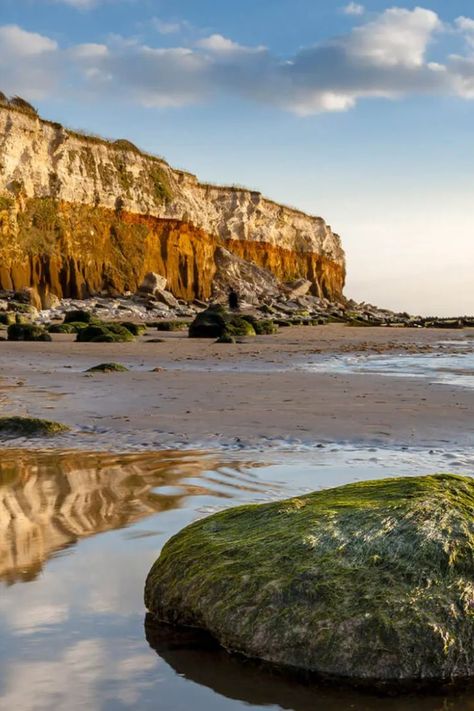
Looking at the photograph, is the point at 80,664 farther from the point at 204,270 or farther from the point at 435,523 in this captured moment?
the point at 204,270

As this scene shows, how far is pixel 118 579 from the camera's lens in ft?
12.4

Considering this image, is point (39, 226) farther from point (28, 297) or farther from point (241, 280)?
point (241, 280)

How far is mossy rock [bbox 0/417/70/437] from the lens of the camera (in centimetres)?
777

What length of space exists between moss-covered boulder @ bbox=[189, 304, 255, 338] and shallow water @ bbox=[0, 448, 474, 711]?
1888 centimetres

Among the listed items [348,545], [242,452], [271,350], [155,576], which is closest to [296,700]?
[348,545]

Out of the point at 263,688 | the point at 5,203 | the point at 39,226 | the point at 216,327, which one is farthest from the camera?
the point at 39,226

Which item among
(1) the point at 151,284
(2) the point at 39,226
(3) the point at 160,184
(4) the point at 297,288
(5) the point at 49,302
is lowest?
(5) the point at 49,302

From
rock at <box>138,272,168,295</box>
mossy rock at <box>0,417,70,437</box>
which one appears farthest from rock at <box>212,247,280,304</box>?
mossy rock at <box>0,417,70,437</box>

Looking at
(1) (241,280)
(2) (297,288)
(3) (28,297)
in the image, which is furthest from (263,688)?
(2) (297,288)

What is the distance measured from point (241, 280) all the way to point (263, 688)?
66.3 metres

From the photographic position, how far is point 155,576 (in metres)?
3.56

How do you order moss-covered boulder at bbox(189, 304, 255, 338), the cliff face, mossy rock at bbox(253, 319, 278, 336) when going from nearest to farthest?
moss-covered boulder at bbox(189, 304, 255, 338), mossy rock at bbox(253, 319, 278, 336), the cliff face

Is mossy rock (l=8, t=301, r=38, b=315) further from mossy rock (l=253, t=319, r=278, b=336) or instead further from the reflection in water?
the reflection in water

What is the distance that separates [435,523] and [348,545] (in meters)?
0.41
